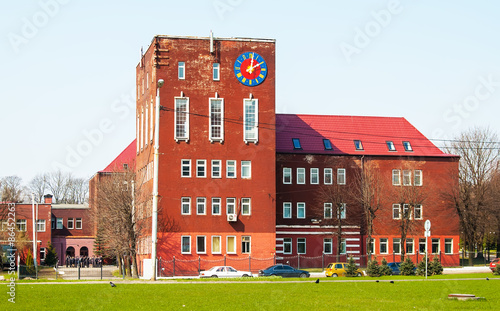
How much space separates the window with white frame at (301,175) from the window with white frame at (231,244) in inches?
528

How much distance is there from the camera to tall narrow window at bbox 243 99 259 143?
59500 millimetres

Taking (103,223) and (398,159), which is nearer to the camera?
(103,223)

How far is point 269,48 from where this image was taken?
197 feet

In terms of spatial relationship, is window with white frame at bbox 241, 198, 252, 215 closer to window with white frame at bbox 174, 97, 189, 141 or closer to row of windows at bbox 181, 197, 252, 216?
row of windows at bbox 181, 197, 252, 216

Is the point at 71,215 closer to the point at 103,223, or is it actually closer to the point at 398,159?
the point at 103,223

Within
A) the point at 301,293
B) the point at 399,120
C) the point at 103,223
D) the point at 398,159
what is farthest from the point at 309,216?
the point at 301,293

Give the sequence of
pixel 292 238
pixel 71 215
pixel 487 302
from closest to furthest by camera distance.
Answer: pixel 487 302
pixel 292 238
pixel 71 215

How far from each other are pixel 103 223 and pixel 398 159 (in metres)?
31.4

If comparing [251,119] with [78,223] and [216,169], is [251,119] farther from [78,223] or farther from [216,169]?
[78,223]

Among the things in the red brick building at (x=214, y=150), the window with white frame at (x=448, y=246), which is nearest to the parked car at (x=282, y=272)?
the red brick building at (x=214, y=150)

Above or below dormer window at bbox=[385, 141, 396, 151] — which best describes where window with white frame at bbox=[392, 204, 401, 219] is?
below

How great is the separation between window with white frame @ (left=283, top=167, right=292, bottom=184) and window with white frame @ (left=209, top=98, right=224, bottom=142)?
12.6m

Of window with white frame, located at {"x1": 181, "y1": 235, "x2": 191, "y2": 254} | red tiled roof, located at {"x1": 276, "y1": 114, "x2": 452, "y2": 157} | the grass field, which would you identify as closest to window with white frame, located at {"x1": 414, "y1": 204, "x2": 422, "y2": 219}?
red tiled roof, located at {"x1": 276, "y1": 114, "x2": 452, "y2": 157}

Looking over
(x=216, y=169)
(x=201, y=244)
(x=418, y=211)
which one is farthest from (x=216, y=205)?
(x=418, y=211)
